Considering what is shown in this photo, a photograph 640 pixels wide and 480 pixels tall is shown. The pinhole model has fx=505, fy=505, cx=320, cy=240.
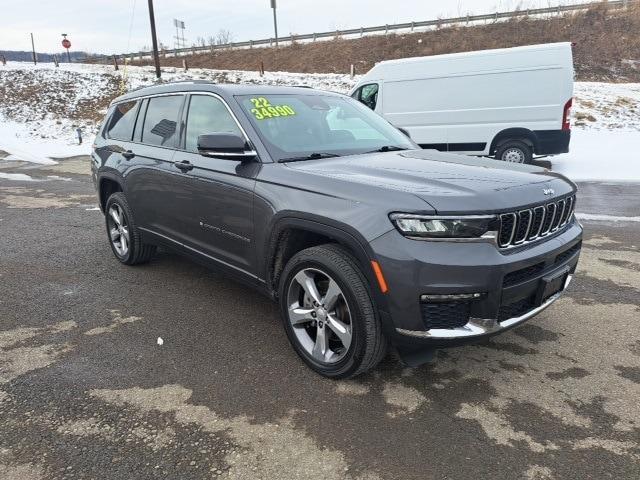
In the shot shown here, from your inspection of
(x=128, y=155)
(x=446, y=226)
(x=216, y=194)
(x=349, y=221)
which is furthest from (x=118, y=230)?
(x=446, y=226)

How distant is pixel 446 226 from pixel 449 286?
0.30 m

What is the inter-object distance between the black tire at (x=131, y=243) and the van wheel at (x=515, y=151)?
28.6 feet

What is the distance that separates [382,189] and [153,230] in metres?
2.65

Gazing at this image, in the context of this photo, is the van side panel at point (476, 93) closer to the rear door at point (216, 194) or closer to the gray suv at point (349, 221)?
the gray suv at point (349, 221)

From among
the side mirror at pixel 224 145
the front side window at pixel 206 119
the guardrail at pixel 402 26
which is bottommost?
the side mirror at pixel 224 145

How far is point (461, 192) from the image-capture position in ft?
8.65

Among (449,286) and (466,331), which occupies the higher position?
(449,286)

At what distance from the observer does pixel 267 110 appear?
12.2 feet

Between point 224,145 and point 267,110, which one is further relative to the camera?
point 267,110

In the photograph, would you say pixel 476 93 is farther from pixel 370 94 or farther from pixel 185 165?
pixel 185 165

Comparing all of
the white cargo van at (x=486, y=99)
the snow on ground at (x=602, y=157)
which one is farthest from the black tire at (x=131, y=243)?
the snow on ground at (x=602, y=157)

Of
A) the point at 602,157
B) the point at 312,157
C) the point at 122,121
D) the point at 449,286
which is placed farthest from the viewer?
the point at 602,157

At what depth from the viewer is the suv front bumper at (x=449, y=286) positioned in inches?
99.2

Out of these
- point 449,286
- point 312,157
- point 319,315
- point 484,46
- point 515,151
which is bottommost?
point 319,315
